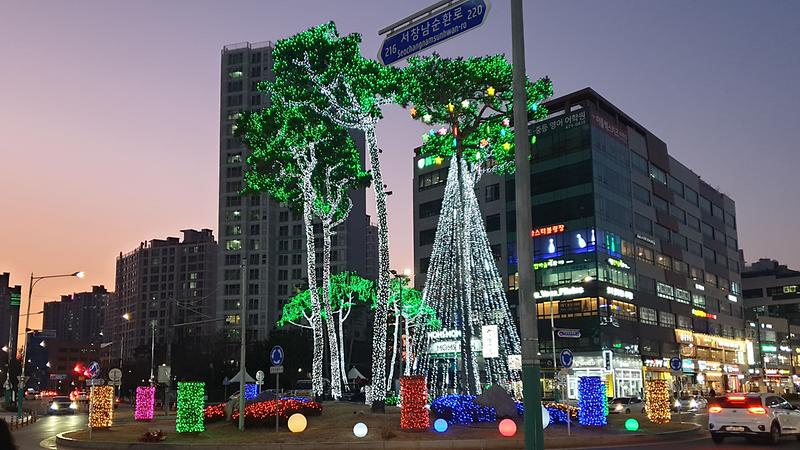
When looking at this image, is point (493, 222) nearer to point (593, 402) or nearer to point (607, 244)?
point (607, 244)

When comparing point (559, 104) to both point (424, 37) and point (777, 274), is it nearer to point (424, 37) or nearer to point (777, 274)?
point (424, 37)

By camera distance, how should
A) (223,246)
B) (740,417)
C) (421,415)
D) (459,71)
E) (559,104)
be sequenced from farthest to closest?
(223,246) → (559,104) → (459,71) → (421,415) → (740,417)

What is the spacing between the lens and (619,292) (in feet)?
271

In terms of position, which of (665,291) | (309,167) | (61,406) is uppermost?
(309,167)

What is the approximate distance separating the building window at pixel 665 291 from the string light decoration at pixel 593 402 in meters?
65.9

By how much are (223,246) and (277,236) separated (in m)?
9.46

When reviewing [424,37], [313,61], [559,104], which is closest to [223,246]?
[559,104]

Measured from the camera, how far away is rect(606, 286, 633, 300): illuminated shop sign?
8069cm

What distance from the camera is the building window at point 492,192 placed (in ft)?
297

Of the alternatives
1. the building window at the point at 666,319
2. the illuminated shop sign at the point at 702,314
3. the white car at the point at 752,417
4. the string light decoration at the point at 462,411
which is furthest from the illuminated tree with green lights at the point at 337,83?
the illuminated shop sign at the point at 702,314

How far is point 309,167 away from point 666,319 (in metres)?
63.2

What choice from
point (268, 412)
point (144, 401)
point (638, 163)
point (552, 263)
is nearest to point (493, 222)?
point (552, 263)

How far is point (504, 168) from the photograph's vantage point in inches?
1684

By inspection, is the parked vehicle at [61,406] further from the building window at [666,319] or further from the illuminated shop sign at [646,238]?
the building window at [666,319]
